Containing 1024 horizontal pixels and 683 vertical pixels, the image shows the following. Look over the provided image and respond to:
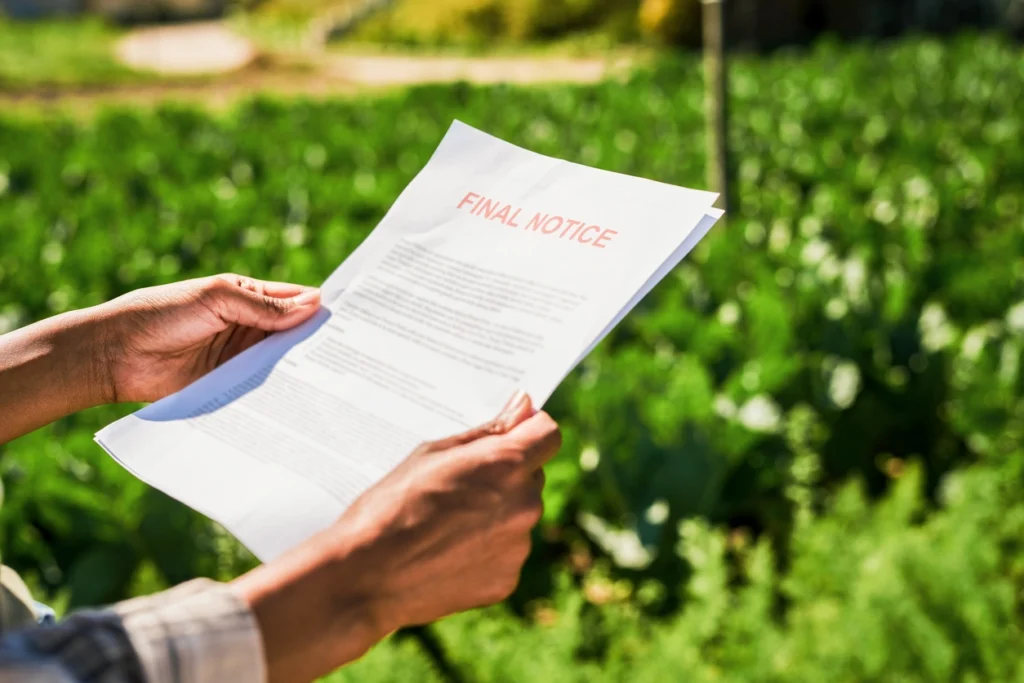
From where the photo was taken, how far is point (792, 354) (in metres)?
3.44

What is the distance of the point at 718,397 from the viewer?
10.6ft

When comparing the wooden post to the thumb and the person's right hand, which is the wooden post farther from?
the person's right hand

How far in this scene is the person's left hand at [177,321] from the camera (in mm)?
1416

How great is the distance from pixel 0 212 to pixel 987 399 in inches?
189

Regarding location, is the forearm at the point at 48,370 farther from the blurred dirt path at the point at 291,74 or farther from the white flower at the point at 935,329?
the blurred dirt path at the point at 291,74

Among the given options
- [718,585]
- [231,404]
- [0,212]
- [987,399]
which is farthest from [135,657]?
[0,212]

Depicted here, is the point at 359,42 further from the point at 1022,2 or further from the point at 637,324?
the point at 637,324

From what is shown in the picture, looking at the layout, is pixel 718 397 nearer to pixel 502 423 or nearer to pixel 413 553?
pixel 502 423

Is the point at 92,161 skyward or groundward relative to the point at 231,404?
groundward

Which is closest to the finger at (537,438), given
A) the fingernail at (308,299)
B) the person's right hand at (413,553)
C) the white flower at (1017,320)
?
the person's right hand at (413,553)

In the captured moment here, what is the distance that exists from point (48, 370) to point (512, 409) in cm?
59

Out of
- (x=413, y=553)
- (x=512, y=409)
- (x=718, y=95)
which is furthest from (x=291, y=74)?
(x=413, y=553)

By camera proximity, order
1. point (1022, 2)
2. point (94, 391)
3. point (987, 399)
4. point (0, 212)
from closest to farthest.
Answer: point (94, 391) → point (987, 399) → point (0, 212) → point (1022, 2)

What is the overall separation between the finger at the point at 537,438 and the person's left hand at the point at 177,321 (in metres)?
0.46
